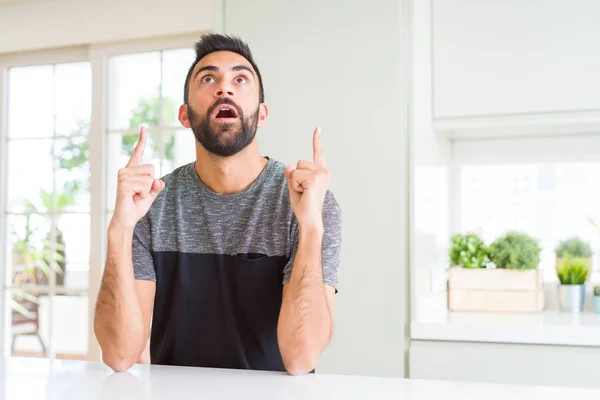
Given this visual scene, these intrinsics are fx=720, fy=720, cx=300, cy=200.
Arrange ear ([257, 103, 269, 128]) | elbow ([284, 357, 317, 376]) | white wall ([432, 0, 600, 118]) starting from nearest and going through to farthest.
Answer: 1. elbow ([284, 357, 317, 376])
2. ear ([257, 103, 269, 128])
3. white wall ([432, 0, 600, 118])

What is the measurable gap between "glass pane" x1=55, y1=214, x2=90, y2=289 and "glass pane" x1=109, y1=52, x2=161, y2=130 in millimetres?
535

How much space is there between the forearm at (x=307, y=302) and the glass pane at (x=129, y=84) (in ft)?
7.33

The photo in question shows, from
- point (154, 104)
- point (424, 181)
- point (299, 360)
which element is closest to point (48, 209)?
point (154, 104)

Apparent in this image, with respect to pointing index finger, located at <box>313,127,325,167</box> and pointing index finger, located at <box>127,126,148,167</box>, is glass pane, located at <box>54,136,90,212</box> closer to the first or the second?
pointing index finger, located at <box>127,126,148,167</box>

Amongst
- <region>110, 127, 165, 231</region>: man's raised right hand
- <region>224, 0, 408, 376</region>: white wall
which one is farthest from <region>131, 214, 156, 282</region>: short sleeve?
<region>224, 0, 408, 376</region>: white wall

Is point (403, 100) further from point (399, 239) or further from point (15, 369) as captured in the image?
point (15, 369)

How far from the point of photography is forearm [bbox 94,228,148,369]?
1.50 meters

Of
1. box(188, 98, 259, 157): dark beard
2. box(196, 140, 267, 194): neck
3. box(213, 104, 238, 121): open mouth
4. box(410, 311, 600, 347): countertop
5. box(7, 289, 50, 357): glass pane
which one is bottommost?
box(7, 289, 50, 357): glass pane

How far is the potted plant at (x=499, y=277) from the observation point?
2633mm

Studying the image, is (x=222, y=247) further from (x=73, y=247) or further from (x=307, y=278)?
(x=73, y=247)

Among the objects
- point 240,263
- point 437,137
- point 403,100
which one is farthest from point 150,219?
point 437,137

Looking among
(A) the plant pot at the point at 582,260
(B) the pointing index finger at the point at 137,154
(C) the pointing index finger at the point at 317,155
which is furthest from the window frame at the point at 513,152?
(B) the pointing index finger at the point at 137,154

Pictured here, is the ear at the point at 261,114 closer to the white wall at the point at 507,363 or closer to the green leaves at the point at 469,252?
the white wall at the point at 507,363

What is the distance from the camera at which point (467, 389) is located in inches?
46.0
